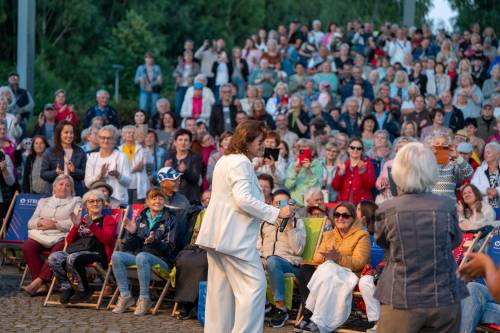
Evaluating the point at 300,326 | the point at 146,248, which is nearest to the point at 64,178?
the point at 146,248

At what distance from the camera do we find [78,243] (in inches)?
471

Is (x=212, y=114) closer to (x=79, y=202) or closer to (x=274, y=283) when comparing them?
(x=79, y=202)

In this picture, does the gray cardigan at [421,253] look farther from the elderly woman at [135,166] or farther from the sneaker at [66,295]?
the elderly woman at [135,166]

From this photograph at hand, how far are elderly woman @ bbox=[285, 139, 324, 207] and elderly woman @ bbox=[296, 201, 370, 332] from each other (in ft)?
9.64

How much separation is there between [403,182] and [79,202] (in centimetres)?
674

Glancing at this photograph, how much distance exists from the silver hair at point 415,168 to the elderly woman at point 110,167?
294 inches

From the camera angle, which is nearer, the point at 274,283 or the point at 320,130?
the point at 274,283

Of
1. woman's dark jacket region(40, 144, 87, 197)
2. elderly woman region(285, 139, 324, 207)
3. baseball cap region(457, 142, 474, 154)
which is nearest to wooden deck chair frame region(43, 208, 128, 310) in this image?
woman's dark jacket region(40, 144, 87, 197)

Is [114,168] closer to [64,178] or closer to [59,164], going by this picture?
[59,164]

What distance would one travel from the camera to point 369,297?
1031cm

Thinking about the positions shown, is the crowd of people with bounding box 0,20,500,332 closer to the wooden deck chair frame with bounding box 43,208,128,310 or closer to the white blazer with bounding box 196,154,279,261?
the wooden deck chair frame with bounding box 43,208,128,310

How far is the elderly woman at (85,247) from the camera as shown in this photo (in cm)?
1166

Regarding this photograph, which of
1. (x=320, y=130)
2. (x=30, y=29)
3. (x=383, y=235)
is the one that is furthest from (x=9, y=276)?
(x=30, y=29)

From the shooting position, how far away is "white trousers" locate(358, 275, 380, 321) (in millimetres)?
10227
